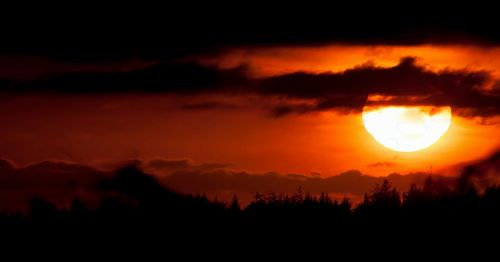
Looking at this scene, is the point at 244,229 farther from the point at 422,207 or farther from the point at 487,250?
the point at 487,250

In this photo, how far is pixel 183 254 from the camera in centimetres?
15762

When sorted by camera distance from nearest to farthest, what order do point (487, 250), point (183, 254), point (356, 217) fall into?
1. point (487, 250)
2. point (183, 254)
3. point (356, 217)

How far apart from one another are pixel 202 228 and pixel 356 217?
25.1 metres

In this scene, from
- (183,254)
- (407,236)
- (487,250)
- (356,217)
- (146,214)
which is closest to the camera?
(487,250)

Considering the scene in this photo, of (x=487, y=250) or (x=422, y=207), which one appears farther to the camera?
(x=422, y=207)

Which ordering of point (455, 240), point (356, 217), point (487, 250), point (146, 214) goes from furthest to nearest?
point (146, 214), point (356, 217), point (455, 240), point (487, 250)

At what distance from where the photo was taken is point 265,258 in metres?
152

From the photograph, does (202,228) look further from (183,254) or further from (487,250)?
(487,250)

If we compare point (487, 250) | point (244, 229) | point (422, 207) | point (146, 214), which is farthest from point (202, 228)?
point (487, 250)

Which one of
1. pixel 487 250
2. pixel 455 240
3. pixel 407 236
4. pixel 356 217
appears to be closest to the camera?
pixel 487 250

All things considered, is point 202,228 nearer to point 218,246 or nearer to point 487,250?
point 218,246

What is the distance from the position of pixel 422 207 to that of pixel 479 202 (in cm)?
1394

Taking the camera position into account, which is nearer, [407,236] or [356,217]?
[407,236]

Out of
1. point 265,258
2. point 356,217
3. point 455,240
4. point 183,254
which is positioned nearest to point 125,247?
point 183,254
